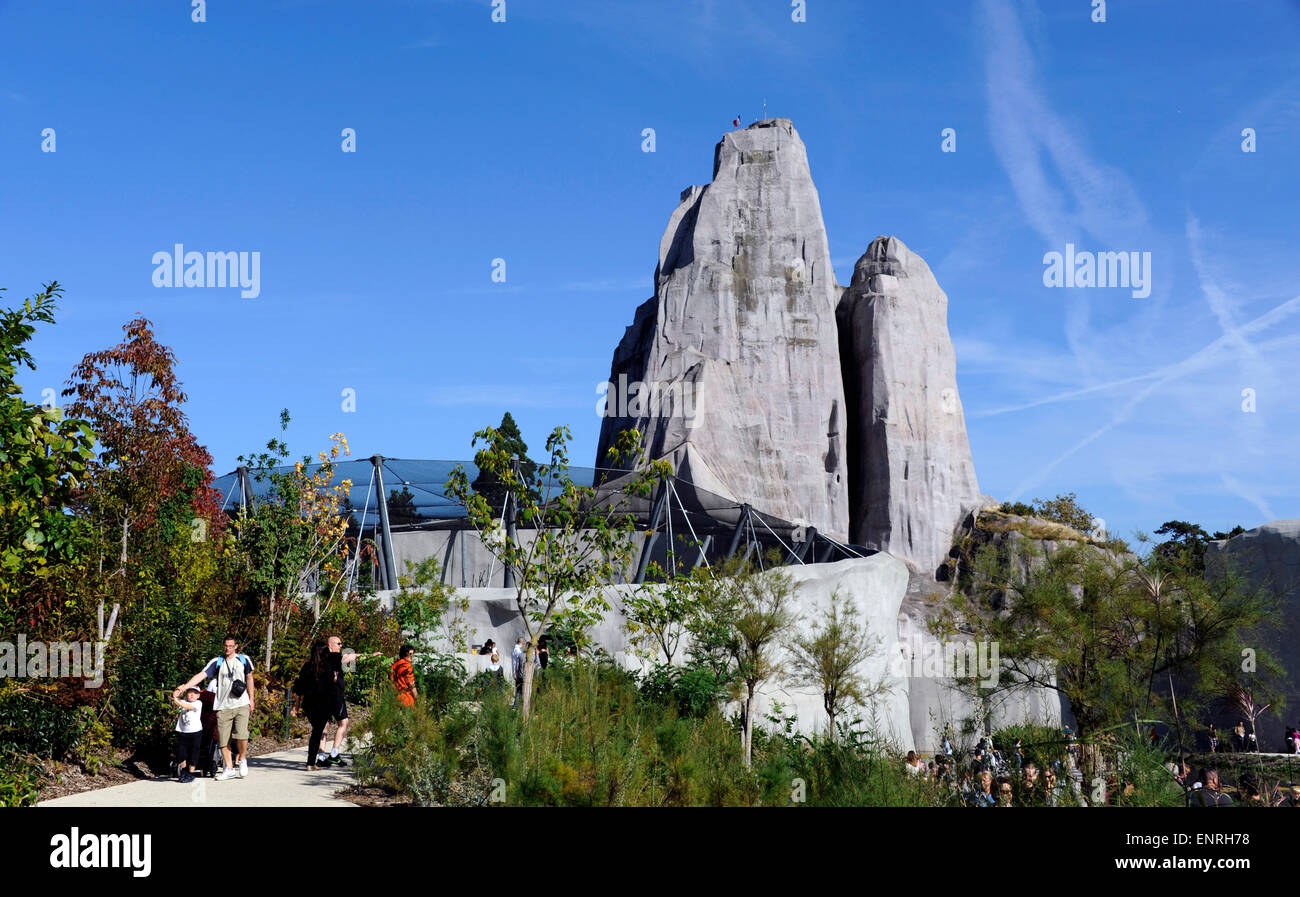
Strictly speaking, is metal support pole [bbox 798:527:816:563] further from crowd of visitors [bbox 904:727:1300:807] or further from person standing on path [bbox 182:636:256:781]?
person standing on path [bbox 182:636:256:781]

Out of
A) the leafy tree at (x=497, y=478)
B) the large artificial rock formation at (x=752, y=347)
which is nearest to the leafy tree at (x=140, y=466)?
the leafy tree at (x=497, y=478)

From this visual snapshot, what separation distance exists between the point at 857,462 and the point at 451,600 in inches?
1265

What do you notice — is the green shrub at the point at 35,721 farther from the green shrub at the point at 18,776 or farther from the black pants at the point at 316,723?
the black pants at the point at 316,723

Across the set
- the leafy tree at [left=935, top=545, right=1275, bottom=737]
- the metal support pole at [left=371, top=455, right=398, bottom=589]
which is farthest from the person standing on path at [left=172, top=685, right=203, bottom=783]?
the metal support pole at [left=371, top=455, right=398, bottom=589]

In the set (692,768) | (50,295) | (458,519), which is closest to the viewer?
(50,295)

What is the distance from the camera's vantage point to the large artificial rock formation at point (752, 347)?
4606cm

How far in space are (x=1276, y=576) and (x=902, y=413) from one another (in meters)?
19.5

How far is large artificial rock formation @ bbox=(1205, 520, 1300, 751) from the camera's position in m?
31.6

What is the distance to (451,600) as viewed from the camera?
22.7 meters

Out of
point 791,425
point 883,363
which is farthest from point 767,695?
point 883,363

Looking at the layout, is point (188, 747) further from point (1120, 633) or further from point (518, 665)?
point (1120, 633)

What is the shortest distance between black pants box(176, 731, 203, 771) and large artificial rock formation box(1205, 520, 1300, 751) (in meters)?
30.2

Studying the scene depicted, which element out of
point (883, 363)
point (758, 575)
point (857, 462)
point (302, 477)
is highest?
point (883, 363)
